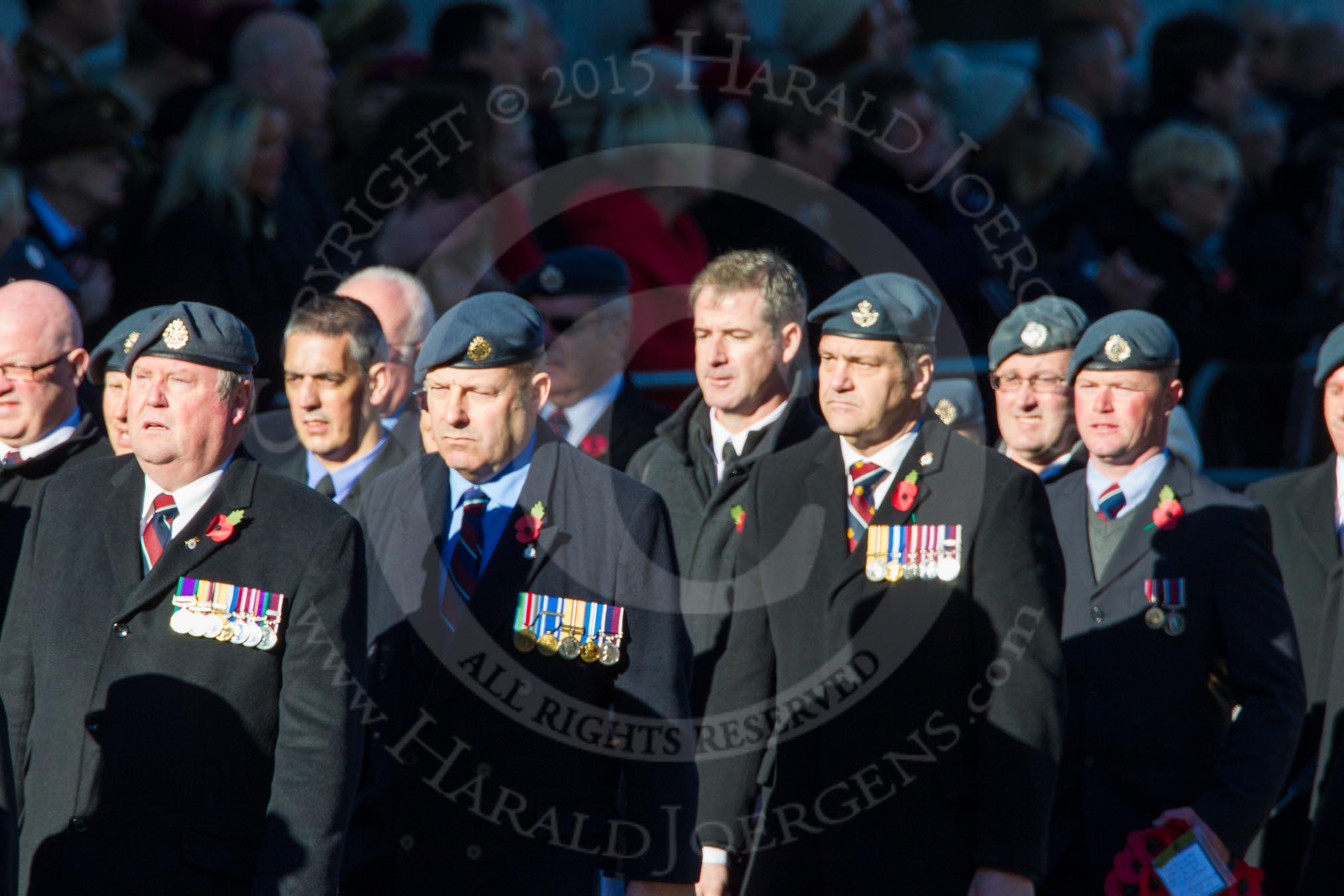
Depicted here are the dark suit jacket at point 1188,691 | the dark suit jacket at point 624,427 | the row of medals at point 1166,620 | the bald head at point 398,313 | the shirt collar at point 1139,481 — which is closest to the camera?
the dark suit jacket at point 1188,691

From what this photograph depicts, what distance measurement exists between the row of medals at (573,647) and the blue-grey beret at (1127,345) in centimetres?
192

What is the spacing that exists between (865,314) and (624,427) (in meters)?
1.78

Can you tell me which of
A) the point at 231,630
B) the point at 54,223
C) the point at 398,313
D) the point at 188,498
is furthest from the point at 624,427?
the point at 54,223

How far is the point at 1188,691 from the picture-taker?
221 inches

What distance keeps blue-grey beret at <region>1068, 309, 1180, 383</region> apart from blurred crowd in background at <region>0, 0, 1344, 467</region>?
77.4 inches

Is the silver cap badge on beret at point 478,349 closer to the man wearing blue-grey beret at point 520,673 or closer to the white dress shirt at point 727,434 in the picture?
the man wearing blue-grey beret at point 520,673

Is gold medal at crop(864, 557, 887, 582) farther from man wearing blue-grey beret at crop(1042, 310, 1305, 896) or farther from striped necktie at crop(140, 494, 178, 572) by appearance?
striped necktie at crop(140, 494, 178, 572)

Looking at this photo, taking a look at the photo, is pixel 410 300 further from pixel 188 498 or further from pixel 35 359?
pixel 188 498

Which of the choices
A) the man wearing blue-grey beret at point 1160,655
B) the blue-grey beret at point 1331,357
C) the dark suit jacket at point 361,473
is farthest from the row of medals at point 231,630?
the blue-grey beret at point 1331,357

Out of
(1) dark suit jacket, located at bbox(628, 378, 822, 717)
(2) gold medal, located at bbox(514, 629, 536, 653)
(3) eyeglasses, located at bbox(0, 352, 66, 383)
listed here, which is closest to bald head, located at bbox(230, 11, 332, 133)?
(3) eyeglasses, located at bbox(0, 352, 66, 383)

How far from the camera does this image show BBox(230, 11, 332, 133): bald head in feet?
28.3

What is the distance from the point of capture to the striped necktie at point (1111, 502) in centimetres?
591

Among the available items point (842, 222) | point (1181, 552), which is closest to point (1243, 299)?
point (842, 222)

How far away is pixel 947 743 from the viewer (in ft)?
16.7
